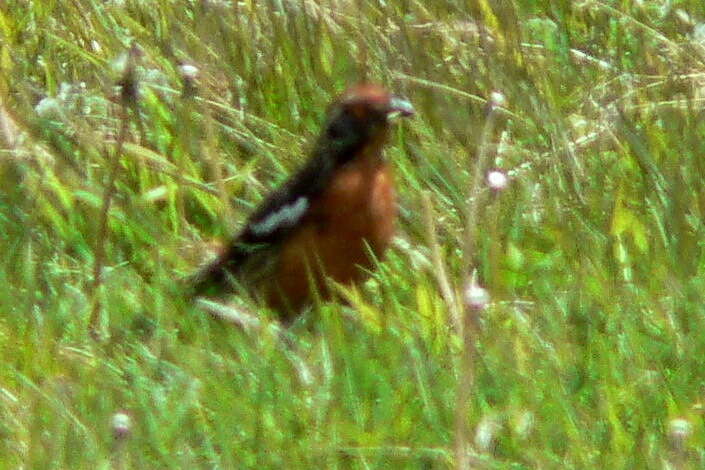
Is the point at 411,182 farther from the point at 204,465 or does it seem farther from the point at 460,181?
the point at 204,465

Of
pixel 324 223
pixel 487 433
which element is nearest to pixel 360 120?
pixel 324 223

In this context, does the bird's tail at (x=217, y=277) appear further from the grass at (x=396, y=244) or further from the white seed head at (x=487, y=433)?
the white seed head at (x=487, y=433)

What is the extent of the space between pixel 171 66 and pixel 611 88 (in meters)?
1.41

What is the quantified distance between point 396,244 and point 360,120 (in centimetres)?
37

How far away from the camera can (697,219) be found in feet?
18.2

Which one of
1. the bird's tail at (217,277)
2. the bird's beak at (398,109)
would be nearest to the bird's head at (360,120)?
the bird's beak at (398,109)

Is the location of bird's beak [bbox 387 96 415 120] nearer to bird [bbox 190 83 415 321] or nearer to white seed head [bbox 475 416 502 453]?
bird [bbox 190 83 415 321]

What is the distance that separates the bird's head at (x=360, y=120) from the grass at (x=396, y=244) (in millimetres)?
304

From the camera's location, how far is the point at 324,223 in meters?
5.47

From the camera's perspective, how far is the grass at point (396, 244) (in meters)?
4.37

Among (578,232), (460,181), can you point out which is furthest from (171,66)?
(578,232)

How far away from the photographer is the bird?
5406mm

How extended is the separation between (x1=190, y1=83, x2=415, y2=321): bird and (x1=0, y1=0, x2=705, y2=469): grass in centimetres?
10

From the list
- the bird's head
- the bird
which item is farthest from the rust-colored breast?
the bird's head
